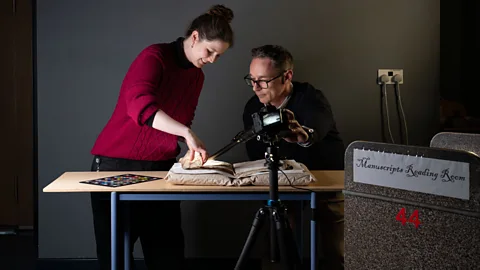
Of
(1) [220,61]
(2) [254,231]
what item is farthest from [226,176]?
(1) [220,61]

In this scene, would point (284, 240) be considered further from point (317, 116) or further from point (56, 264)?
point (56, 264)

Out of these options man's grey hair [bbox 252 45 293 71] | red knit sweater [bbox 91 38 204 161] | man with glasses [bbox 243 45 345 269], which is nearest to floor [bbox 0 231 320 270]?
man with glasses [bbox 243 45 345 269]

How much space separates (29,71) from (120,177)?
2200mm

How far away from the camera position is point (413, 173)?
1206mm

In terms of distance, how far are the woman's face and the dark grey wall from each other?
827 millimetres

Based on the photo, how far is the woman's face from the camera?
2.35 metres

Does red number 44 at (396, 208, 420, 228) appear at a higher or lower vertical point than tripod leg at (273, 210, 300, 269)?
higher

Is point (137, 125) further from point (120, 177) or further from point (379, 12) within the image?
point (379, 12)

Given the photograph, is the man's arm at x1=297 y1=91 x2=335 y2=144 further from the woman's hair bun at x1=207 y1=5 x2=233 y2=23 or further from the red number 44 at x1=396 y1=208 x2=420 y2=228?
the red number 44 at x1=396 y1=208 x2=420 y2=228

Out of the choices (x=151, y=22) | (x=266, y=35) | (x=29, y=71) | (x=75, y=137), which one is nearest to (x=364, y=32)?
(x=266, y=35)

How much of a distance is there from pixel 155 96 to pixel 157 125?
13 centimetres

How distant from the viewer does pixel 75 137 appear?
3.27 metres

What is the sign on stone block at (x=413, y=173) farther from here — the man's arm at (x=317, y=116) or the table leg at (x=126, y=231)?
the table leg at (x=126, y=231)

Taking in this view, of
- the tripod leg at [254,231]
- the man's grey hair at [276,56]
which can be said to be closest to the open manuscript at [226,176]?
the tripod leg at [254,231]
